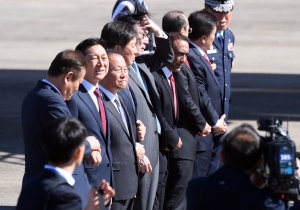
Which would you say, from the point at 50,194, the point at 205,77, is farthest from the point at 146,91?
the point at 50,194

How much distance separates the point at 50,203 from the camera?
362 cm

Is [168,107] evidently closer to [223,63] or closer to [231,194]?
[223,63]

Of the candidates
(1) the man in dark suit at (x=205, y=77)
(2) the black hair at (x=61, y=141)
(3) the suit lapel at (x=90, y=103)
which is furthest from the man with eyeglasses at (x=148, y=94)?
(2) the black hair at (x=61, y=141)

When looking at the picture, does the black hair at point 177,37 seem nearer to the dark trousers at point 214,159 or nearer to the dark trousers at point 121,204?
the dark trousers at point 214,159

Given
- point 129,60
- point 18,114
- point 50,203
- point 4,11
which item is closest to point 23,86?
point 18,114

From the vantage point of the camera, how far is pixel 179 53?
22.3 feet

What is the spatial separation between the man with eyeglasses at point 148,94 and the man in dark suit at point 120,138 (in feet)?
1.05

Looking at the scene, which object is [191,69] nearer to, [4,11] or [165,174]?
[165,174]

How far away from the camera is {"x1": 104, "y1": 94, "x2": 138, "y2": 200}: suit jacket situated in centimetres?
561

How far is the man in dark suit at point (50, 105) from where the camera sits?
4.82 metres

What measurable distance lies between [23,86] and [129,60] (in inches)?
323

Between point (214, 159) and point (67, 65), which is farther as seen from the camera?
point (214, 159)

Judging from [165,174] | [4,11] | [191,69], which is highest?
[191,69]

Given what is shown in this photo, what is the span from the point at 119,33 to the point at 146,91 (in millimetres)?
608
